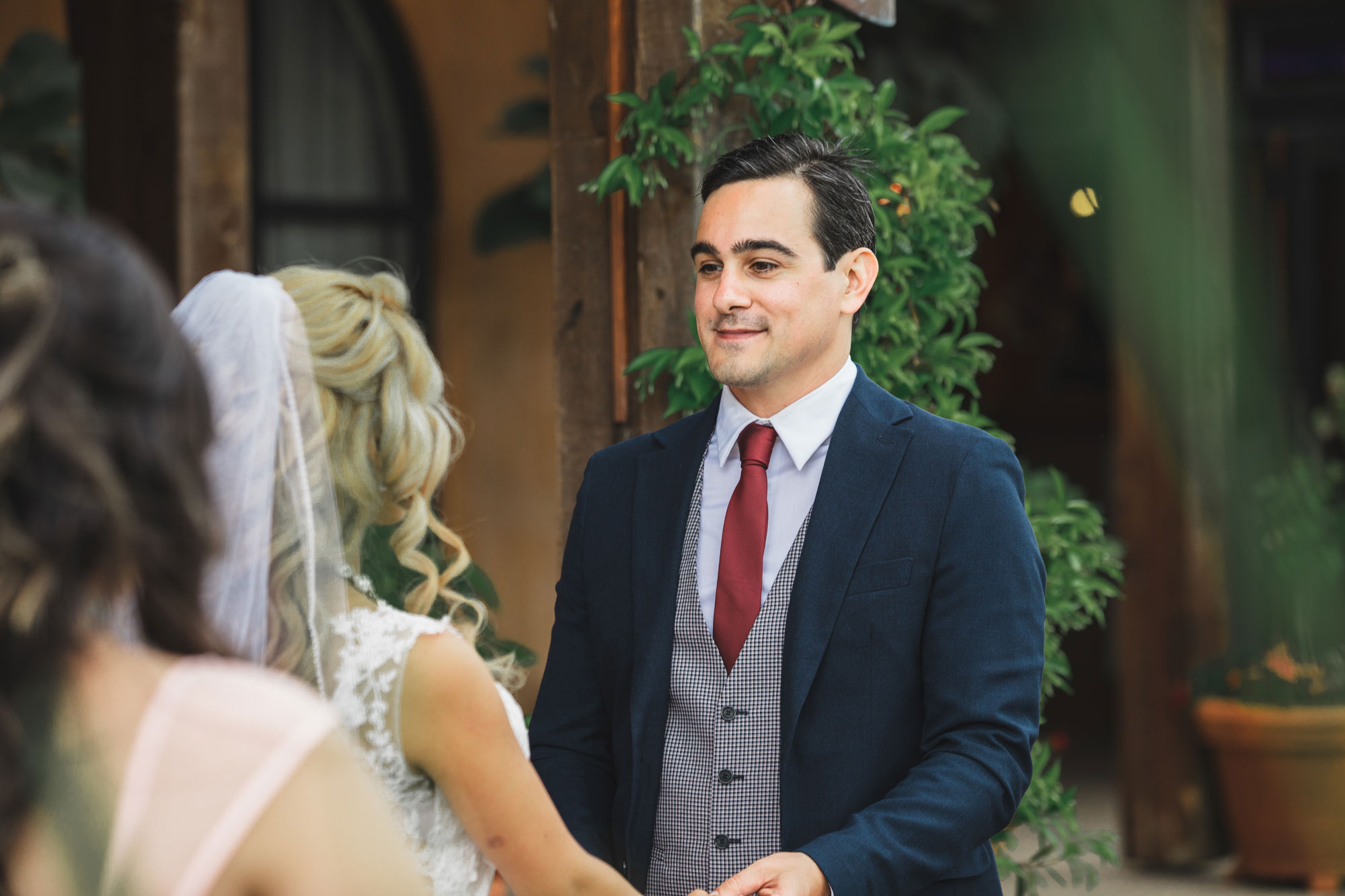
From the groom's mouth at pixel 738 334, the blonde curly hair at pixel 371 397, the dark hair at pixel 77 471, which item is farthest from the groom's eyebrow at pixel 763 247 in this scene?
the dark hair at pixel 77 471

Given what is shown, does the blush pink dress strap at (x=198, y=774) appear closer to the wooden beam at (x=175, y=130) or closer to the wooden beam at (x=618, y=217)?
the wooden beam at (x=618, y=217)

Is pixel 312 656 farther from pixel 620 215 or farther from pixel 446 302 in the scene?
pixel 446 302

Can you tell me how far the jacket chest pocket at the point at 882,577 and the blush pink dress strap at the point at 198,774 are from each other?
1.12m

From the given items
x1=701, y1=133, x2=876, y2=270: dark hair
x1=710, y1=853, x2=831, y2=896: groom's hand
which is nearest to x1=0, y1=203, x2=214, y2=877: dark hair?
x1=710, y1=853, x2=831, y2=896: groom's hand

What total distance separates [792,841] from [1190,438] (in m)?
3.94

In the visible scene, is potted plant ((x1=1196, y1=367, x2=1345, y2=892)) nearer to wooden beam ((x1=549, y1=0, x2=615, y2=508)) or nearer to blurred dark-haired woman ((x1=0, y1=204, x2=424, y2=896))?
wooden beam ((x1=549, y1=0, x2=615, y2=508))

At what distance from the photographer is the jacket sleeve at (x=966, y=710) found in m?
1.78

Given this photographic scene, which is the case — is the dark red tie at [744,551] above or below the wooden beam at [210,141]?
below

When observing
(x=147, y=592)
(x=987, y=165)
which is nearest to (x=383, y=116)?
(x=987, y=165)

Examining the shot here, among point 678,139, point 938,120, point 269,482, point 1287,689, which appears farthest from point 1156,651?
point 269,482

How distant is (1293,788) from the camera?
16.4 feet

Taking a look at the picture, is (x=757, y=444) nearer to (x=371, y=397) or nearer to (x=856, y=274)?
(x=856, y=274)

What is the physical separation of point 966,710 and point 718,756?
33 cm

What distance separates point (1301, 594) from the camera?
16.7 feet
